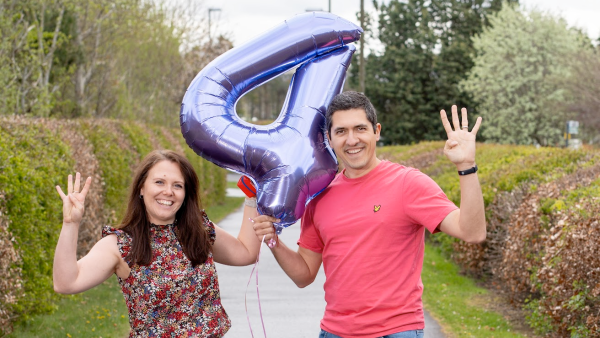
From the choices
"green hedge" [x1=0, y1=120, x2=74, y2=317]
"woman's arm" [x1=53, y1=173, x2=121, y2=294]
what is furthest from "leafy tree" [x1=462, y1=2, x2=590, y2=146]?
"woman's arm" [x1=53, y1=173, x2=121, y2=294]

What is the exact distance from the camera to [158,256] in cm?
297

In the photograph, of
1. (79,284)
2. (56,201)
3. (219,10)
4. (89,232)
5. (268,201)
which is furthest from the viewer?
(219,10)

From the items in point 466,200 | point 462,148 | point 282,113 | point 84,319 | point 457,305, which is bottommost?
point 457,305

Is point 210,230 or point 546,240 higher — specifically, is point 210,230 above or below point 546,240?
above

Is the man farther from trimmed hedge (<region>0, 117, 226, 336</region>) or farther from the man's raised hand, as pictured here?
trimmed hedge (<region>0, 117, 226, 336</region>)

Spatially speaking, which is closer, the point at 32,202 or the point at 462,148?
the point at 462,148

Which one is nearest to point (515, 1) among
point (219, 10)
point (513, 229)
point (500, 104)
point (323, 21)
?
point (500, 104)

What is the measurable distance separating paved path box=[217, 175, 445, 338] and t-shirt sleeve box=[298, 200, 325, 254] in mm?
1977

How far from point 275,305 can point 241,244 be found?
4.38 meters

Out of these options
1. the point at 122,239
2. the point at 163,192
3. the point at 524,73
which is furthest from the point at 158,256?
the point at 524,73

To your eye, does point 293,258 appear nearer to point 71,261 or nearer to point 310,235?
point 310,235

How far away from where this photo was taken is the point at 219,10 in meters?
25.7

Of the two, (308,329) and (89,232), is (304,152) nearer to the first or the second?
(308,329)

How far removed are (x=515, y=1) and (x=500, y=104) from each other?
945 cm
